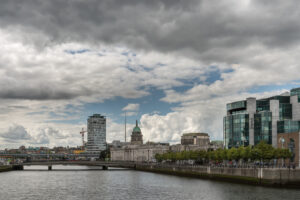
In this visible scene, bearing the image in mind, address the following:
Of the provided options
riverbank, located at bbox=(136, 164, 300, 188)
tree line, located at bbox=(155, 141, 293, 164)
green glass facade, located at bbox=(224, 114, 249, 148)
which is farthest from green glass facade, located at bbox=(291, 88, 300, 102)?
riverbank, located at bbox=(136, 164, 300, 188)

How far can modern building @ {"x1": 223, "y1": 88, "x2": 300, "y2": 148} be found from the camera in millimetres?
139750

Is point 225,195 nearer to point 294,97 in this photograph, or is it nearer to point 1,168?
point 294,97

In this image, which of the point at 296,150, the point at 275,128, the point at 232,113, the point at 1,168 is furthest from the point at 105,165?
the point at 296,150

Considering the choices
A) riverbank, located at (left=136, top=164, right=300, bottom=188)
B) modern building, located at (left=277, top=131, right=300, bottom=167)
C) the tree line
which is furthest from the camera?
modern building, located at (left=277, top=131, right=300, bottom=167)

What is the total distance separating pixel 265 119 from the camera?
142625 mm

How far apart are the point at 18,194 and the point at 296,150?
246 feet

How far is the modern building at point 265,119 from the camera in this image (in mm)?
139750

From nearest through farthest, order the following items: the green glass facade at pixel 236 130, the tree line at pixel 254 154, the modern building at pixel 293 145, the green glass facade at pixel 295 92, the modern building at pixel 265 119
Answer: the tree line at pixel 254 154
the modern building at pixel 293 145
the modern building at pixel 265 119
the green glass facade at pixel 295 92
the green glass facade at pixel 236 130

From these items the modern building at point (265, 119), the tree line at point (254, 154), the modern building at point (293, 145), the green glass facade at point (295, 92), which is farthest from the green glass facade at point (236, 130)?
the modern building at point (293, 145)

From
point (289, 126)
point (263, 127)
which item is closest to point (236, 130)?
point (263, 127)

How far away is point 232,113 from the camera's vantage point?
163 meters

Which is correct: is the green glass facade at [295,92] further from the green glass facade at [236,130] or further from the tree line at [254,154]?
the tree line at [254,154]

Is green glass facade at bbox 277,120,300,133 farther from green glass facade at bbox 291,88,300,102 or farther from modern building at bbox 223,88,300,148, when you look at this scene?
green glass facade at bbox 291,88,300,102

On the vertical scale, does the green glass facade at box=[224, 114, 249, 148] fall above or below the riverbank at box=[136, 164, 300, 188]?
above
